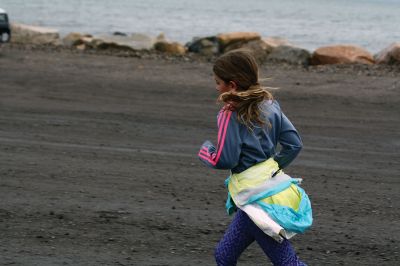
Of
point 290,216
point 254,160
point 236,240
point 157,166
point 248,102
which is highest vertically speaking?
point 248,102

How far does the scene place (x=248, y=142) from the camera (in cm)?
505

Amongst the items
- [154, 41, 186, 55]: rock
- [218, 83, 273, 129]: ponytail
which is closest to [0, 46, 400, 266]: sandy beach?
[218, 83, 273, 129]: ponytail

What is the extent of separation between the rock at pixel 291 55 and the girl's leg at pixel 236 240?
16790 mm

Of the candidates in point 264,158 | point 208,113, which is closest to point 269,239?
point 264,158

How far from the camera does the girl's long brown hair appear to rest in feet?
16.4

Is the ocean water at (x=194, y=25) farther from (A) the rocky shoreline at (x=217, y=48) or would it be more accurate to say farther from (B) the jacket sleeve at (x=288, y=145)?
(B) the jacket sleeve at (x=288, y=145)

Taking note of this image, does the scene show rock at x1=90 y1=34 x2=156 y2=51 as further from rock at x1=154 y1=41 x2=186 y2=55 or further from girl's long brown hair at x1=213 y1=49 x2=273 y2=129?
girl's long brown hair at x1=213 y1=49 x2=273 y2=129

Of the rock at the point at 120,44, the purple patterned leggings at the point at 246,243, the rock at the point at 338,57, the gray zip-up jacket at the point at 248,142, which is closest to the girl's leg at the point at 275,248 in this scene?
the purple patterned leggings at the point at 246,243

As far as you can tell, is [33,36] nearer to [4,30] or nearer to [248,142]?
[4,30]

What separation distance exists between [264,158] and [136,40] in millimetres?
Answer: 21050

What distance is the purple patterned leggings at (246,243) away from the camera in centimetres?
512

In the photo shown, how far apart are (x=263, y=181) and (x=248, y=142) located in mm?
222

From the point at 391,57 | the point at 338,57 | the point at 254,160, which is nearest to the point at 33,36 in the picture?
the point at 338,57

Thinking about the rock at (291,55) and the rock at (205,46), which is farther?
the rock at (205,46)
